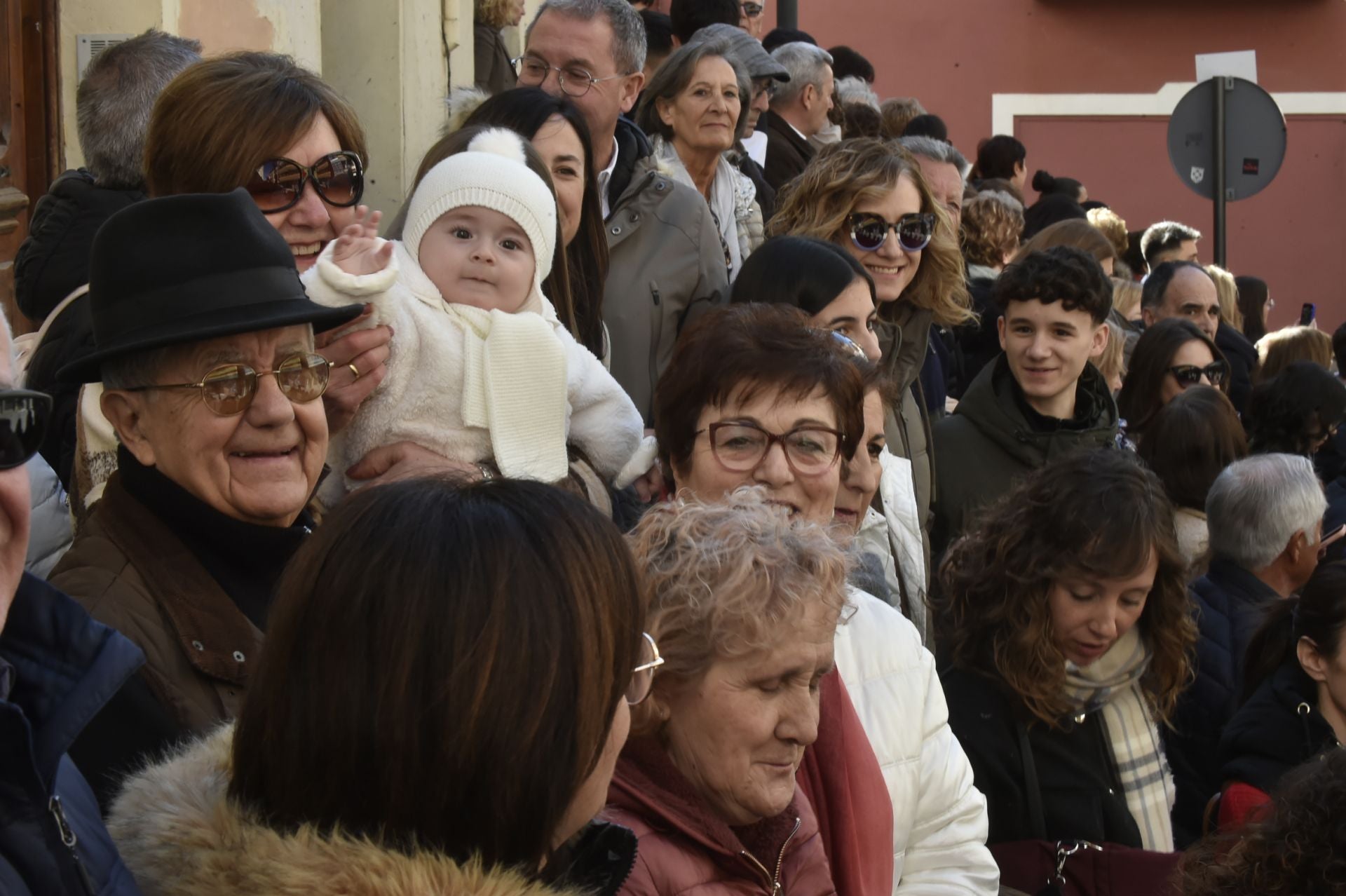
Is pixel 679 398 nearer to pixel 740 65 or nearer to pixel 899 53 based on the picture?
pixel 740 65

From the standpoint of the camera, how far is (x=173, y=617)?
95.8 inches

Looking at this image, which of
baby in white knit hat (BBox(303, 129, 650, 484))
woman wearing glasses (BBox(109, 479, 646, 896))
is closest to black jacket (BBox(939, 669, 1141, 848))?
baby in white knit hat (BBox(303, 129, 650, 484))

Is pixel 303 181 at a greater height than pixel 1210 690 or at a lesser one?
greater

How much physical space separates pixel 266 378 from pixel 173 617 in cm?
43

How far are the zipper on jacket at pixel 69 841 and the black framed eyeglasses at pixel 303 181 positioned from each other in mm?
1675

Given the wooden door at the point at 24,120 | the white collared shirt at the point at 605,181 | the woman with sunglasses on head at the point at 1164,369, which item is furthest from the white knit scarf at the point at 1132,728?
the wooden door at the point at 24,120

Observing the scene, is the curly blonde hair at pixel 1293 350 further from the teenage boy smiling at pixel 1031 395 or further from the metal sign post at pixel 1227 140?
the teenage boy smiling at pixel 1031 395

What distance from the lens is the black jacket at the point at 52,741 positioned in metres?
1.74

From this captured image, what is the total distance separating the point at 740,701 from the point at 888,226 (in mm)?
2932

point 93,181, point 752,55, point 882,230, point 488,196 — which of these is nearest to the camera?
point 488,196

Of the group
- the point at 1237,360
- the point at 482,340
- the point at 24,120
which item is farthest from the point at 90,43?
the point at 1237,360

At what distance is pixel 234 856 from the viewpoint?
178 cm

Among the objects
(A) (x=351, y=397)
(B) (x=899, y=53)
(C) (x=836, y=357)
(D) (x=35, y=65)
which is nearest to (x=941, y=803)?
(C) (x=836, y=357)

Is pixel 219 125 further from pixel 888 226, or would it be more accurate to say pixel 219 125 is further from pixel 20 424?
pixel 888 226
